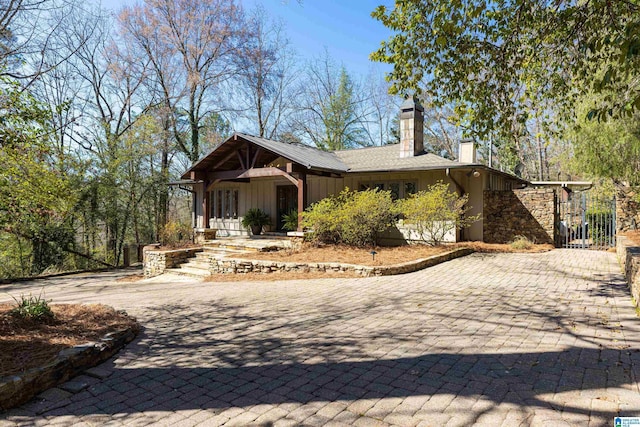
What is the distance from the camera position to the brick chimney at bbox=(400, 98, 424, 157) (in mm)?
14641

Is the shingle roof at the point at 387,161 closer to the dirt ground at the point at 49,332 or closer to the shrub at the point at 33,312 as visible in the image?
the dirt ground at the point at 49,332

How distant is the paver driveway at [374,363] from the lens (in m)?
2.66

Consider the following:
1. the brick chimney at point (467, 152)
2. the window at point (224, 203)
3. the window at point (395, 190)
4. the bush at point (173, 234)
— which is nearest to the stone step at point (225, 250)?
the bush at point (173, 234)

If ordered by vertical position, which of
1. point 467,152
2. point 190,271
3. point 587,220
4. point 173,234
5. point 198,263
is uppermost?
point 467,152

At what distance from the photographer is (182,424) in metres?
2.56

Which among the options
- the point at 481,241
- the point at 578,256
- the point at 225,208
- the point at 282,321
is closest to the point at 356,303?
the point at 282,321

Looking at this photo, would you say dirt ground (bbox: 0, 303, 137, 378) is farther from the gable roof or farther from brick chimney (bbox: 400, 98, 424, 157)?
brick chimney (bbox: 400, 98, 424, 157)

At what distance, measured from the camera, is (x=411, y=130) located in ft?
48.1

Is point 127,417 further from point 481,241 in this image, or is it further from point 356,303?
point 481,241

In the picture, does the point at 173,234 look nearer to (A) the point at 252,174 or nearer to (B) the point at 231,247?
(B) the point at 231,247

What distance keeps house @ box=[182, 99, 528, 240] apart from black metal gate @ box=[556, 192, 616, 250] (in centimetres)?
257

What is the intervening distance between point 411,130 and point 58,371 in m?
13.6

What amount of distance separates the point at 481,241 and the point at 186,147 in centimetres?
1892

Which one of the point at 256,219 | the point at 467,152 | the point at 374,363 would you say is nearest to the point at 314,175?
the point at 256,219
